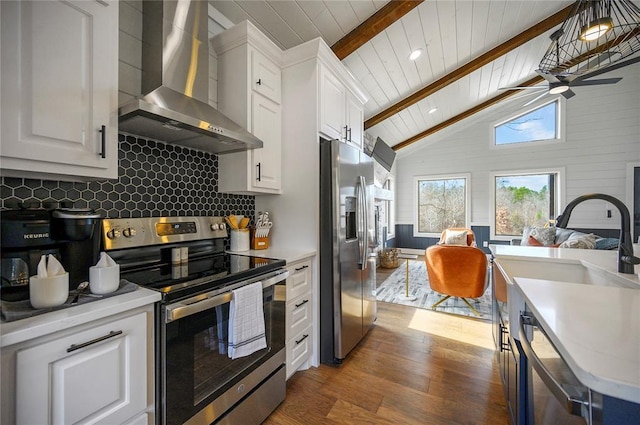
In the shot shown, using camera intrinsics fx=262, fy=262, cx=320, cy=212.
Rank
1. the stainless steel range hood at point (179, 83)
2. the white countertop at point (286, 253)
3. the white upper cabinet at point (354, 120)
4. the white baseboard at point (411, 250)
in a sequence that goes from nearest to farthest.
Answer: the stainless steel range hood at point (179, 83)
the white countertop at point (286, 253)
the white upper cabinet at point (354, 120)
the white baseboard at point (411, 250)

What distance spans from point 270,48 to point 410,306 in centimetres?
325

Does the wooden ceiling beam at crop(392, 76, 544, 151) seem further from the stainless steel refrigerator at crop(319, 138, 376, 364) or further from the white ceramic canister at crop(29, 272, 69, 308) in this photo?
the white ceramic canister at crop(29, 272, 69, 308)

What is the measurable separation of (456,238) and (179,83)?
5309 mm

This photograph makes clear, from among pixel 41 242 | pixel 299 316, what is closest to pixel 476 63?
pixel 299 316

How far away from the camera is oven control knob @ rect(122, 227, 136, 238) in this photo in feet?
4.82

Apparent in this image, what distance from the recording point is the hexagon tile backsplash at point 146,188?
1.23m

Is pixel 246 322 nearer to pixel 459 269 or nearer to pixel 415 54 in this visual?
pixel 459 269

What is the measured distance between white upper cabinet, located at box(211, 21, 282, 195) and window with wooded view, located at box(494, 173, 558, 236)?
6069 mm

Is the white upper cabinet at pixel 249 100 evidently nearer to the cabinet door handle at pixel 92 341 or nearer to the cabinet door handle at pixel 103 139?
the cabinet door handle at pixel 103 139

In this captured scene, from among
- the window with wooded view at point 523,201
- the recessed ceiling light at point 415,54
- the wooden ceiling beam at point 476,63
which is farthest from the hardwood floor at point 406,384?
the window with wooded view at point 523,201

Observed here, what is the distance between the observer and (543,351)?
77 centimetres

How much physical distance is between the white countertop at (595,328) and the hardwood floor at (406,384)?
112 cm

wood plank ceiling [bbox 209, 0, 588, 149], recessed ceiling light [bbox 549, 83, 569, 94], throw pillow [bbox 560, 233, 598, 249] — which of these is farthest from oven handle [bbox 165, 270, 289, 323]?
throw pillow [bbox 560, 233, 598, 249]

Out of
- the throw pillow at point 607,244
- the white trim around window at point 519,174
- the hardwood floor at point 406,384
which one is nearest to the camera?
the hardwood floor at point 406,384
